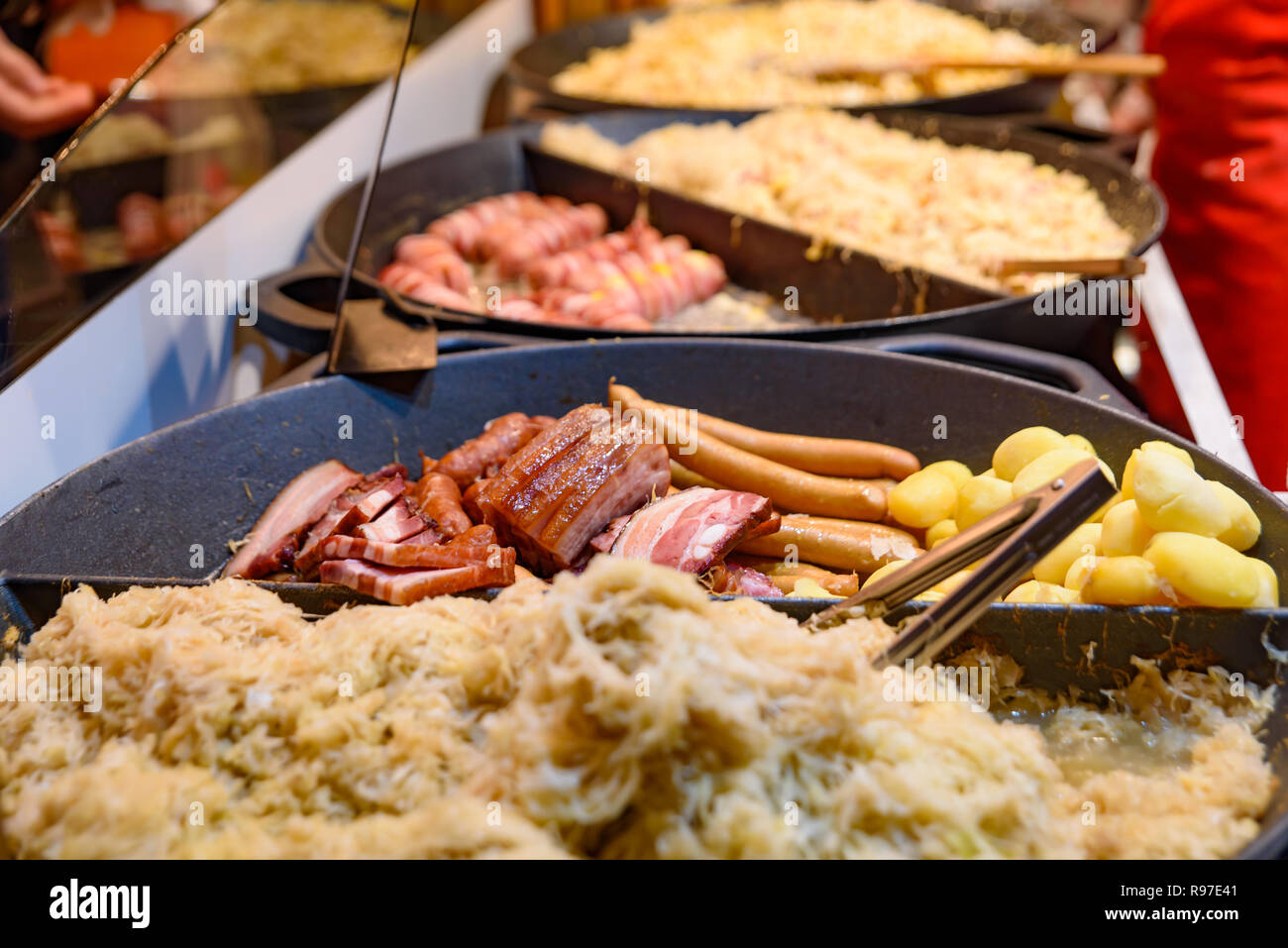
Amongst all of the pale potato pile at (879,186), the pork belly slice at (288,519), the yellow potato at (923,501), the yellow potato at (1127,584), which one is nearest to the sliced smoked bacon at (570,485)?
the pork belly slice at (288,519)

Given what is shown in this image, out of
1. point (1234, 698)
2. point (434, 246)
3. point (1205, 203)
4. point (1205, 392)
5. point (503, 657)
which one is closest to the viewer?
point (503, 657)

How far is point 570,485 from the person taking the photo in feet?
5.78

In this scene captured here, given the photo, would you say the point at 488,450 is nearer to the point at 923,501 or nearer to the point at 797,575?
the point at 797,575

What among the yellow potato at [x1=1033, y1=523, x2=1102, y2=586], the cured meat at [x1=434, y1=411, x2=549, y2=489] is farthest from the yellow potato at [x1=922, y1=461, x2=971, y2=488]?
the cured meat at [x1=434, y1=411, x2=549, y2=489]

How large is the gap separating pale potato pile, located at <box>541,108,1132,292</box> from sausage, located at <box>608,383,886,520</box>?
3.77 ft

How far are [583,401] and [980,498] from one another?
0.95m

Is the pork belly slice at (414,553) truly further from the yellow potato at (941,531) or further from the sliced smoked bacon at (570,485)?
the yellow potato at (941,531)

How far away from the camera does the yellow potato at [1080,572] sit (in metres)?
1.63

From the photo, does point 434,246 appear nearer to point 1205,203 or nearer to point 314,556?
point 314,556

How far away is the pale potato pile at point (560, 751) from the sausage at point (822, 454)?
0.73m

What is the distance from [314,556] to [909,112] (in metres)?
3.31

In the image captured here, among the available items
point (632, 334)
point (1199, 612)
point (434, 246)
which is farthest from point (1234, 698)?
point (434, 246)

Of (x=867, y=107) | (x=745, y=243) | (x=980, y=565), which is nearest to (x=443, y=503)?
(x=980, y=565)
